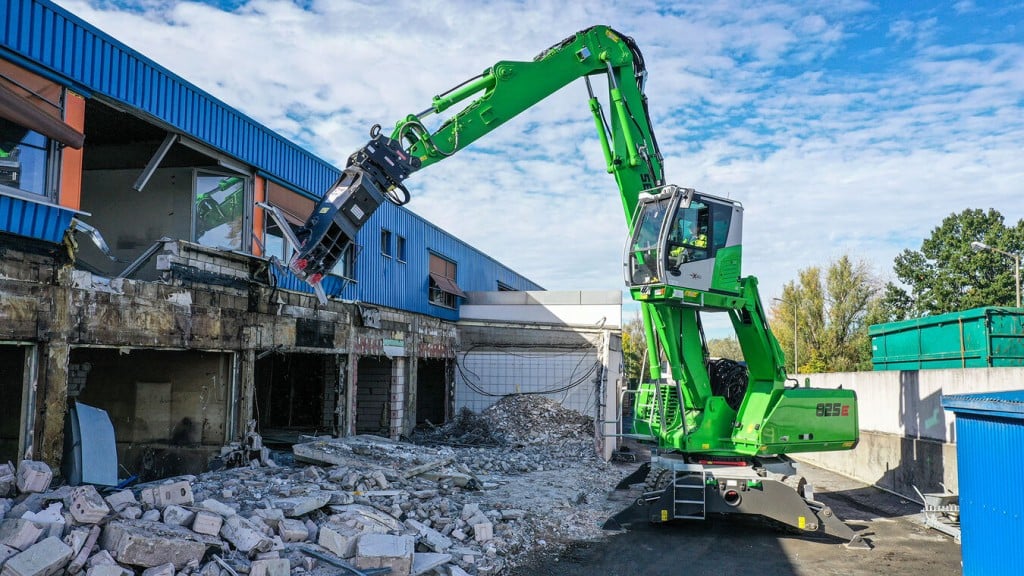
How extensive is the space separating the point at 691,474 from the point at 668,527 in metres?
1.02

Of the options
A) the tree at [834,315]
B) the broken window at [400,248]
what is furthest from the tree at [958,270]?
the broken window at [400,248]

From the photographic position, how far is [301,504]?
8.50m

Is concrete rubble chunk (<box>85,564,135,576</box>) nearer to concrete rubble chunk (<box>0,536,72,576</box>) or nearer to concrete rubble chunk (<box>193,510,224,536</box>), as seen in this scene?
concrete rubble chunk (<box>0,536,72,576</box>)

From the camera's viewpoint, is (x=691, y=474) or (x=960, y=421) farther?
(x=691, y=474)

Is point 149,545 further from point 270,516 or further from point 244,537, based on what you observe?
point 270,516

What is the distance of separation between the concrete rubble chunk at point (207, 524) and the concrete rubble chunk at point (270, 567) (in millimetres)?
554

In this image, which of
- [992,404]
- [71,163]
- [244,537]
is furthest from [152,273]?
[992,404]

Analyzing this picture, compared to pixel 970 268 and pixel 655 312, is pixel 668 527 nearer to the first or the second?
pixel 655 312

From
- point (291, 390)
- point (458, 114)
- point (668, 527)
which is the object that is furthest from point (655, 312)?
point (291, 390)

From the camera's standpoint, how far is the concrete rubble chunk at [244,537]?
6973mm

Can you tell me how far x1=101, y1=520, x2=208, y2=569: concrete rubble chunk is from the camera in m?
6.32

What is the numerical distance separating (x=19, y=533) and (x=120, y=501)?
107 cm

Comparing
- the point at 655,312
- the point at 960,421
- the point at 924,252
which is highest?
the point at 924,252

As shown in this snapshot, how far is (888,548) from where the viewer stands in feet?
31.9
